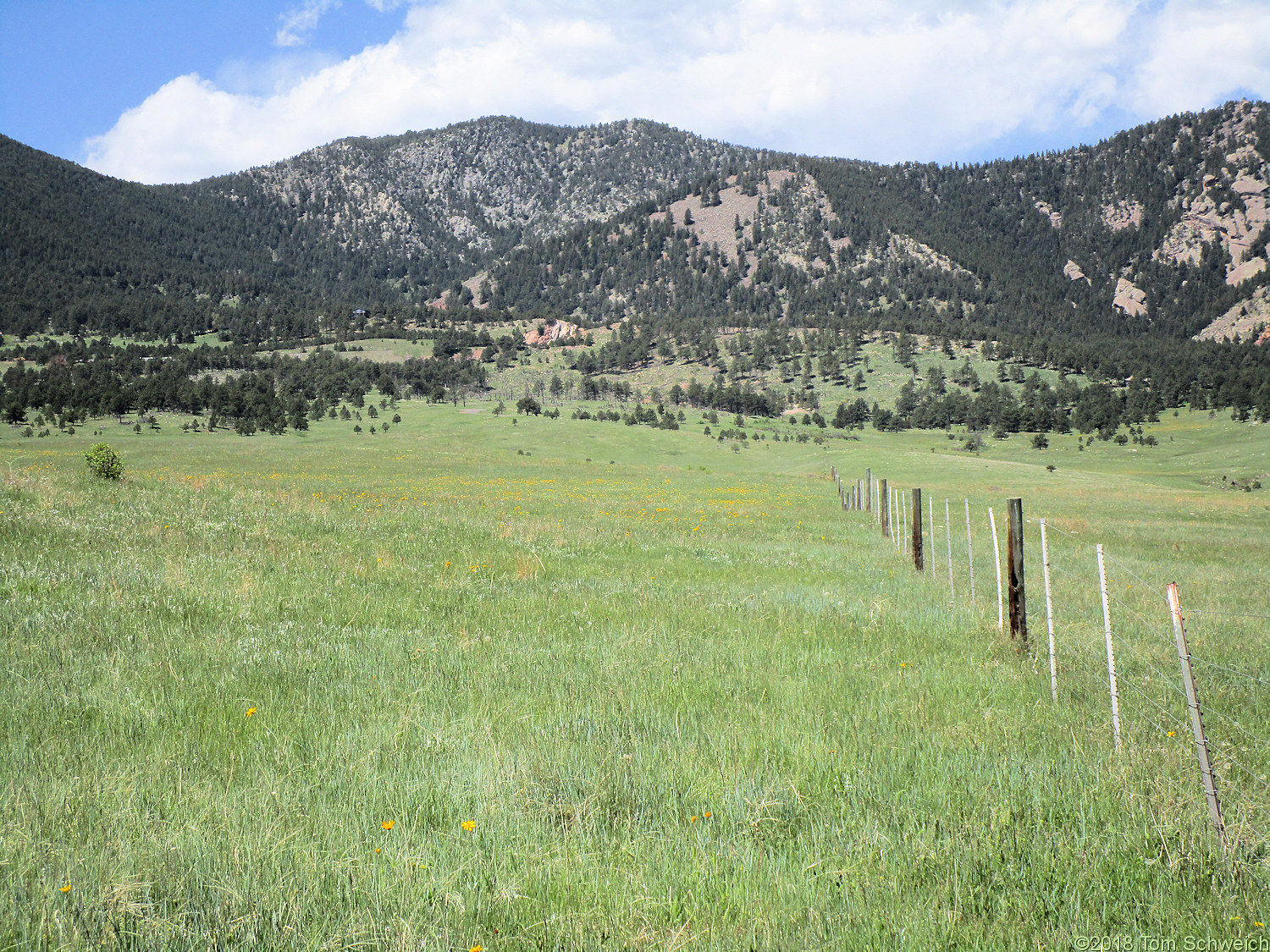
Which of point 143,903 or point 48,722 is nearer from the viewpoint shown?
point 143,903

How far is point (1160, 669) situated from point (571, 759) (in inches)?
310

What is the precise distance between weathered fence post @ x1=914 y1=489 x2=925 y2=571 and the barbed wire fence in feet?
0.12

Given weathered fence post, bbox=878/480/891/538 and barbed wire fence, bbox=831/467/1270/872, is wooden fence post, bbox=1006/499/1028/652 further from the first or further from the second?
weathered fence post, bbox=878/480/891/538

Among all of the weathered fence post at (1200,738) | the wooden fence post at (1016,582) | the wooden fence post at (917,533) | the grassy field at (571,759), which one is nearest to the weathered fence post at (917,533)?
the wooden fence post at (917,533)

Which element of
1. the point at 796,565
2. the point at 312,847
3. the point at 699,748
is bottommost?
the point at 796,565

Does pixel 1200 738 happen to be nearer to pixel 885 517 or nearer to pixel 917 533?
pixel 917 533

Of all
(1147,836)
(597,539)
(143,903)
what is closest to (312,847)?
(143,903)

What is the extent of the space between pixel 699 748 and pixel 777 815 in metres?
0.98

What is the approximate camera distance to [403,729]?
5.34 meters

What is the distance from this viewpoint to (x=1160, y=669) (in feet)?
28.5

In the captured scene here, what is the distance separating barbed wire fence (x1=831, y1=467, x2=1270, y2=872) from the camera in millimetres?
4438

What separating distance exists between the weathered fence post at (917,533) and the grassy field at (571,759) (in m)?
3.39

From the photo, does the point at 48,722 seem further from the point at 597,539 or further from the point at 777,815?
the point at 597,539

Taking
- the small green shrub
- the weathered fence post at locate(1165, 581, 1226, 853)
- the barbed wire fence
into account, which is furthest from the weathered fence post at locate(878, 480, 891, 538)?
the small green shrub
